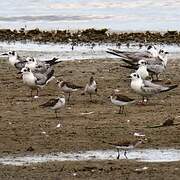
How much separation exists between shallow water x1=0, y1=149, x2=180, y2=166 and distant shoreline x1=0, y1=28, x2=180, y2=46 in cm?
1392

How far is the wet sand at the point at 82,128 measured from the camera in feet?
35.9

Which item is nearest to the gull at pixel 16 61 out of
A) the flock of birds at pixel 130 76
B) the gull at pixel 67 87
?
the flock of birds at pixel 130 76

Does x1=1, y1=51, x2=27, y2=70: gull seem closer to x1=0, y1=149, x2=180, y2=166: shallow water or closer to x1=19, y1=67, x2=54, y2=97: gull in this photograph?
x1=19, y1=67, x2=54, y2=97: gull

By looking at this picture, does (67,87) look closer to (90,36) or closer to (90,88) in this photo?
(90,88)

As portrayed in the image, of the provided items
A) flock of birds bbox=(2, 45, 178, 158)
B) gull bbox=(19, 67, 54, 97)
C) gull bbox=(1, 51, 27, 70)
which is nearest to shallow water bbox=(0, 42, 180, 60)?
flock of birds bbox=(2, 45, 178, 158)

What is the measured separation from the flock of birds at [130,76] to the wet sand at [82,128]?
20 cm

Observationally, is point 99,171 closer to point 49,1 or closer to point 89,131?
point 89,131

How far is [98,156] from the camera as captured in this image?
1199 cm

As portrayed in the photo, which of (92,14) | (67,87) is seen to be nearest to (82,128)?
(67,87)

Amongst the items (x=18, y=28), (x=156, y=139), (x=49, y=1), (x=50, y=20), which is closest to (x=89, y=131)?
(x=156, y=139)

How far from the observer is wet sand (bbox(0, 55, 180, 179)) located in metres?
11.0

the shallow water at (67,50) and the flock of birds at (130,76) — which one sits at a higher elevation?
the flock of birds at (130,76)

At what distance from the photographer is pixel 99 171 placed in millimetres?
10953

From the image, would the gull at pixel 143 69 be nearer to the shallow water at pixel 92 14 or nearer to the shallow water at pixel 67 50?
the shallow water at pixel 67 50
